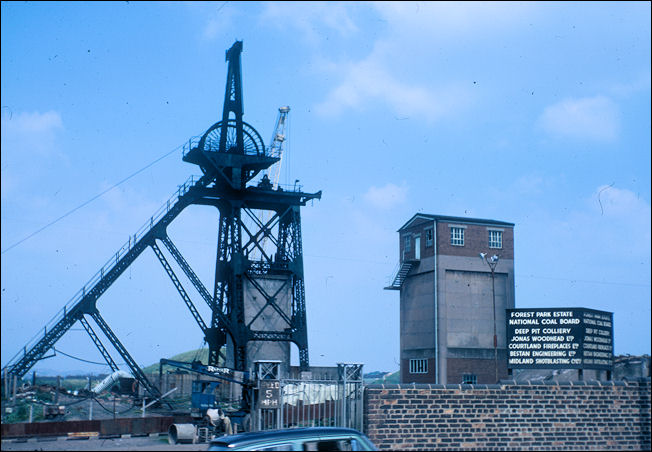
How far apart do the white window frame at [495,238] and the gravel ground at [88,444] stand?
34.1m

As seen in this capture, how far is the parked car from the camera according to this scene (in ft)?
31.6

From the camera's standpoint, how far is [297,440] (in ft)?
32.5

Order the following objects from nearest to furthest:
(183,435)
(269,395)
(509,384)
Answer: (269,395) < (509,384) < (183,435)

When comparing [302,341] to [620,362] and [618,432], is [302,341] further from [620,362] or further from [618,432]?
[618,432]

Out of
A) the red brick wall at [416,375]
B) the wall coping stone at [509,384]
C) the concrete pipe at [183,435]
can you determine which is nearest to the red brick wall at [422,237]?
the red brick wall at [416,375]

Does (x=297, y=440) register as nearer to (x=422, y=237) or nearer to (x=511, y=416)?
(x=511, y=416)

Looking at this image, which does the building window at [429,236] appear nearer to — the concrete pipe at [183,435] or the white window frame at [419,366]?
the white window frame at [419,366]

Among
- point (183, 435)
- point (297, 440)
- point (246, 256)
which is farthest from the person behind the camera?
point (246, 256)

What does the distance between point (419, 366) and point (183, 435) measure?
105ft

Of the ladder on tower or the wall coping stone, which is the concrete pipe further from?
the ladder on tower

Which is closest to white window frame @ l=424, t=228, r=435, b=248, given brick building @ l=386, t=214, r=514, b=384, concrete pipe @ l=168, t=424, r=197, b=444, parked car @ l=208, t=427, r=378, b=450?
brick building @ l=386, t=214, r=514, b=384

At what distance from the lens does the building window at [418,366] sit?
5206 centimetres

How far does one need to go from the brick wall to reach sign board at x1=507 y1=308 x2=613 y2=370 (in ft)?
31.4

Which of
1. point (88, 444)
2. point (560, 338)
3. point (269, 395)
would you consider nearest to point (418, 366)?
point (560, 338)
